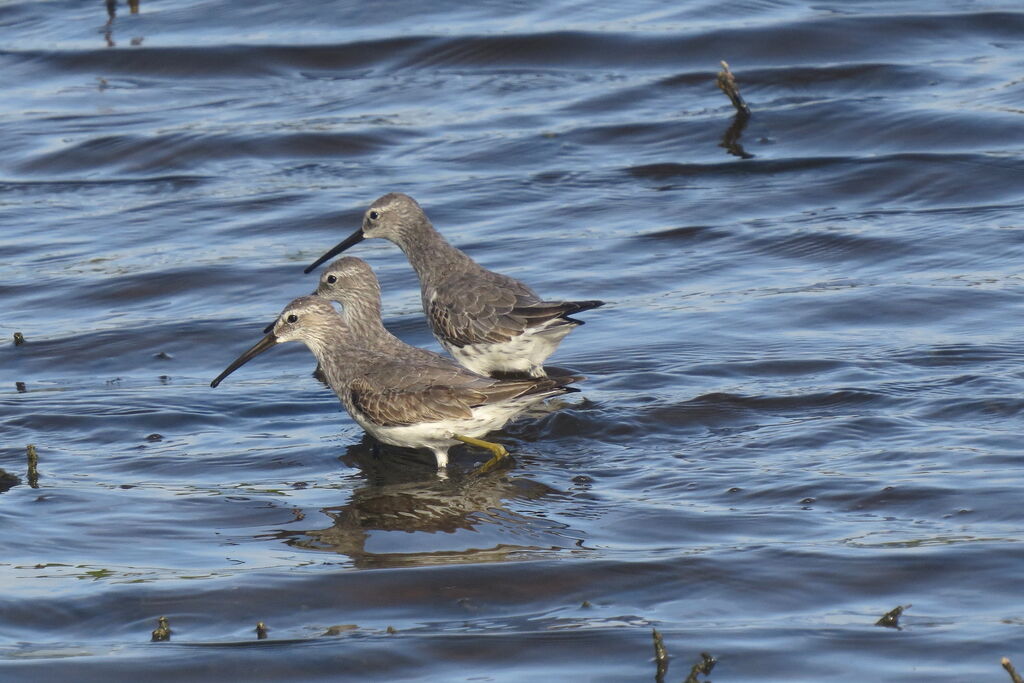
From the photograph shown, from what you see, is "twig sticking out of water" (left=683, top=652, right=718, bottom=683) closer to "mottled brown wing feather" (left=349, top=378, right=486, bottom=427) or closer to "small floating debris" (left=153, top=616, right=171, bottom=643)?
"small floating debris" (left=153, top=616, right=171, bottom=643)

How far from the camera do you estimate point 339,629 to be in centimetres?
617

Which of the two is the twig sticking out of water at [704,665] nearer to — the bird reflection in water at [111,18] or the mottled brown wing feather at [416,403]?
the mottled brown wing feather at [416,403]

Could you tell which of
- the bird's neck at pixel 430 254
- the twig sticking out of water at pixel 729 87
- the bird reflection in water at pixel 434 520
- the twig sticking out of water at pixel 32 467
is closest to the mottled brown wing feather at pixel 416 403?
the bird reflection in water at pixel 434 520

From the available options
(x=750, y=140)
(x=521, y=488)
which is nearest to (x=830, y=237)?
(x=750, y=140)

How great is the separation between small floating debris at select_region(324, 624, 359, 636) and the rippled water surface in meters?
0.01

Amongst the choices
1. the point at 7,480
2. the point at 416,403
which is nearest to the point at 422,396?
the point at 416,403

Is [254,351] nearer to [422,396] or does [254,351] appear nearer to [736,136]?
[422,396]

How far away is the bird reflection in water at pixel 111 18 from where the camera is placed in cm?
1984

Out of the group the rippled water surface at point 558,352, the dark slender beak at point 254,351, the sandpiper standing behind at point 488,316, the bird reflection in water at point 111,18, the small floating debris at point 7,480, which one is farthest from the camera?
the bird reflection in water at point 111,18

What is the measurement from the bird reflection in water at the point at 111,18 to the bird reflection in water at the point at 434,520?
42.6ft

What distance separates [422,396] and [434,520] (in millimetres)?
897

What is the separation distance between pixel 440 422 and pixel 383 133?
8626 millimetres

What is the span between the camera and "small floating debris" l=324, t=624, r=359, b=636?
6125mm

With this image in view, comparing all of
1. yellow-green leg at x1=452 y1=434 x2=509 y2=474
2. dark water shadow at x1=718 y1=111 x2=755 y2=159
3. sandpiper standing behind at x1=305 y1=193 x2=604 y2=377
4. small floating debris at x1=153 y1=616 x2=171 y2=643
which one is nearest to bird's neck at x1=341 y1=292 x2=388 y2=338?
sandpiper standing behind at x1=305 y1=193 x2=604 y2=377
